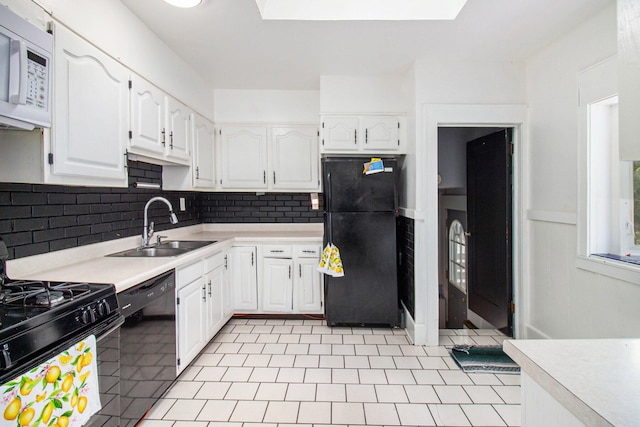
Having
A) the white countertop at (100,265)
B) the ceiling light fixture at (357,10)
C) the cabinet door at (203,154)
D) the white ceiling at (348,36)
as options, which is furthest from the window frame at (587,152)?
the cabinet door at (203,154)

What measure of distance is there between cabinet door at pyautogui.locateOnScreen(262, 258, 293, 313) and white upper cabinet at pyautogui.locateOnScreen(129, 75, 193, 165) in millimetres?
1272

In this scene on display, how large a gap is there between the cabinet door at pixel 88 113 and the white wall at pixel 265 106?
5.37 ft

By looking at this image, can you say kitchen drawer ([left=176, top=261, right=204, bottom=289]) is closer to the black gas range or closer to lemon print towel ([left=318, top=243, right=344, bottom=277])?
the black gas range

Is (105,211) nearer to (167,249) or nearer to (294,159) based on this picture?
(167,249)

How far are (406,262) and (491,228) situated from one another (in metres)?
0.88

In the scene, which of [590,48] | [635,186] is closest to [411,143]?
[590,48]

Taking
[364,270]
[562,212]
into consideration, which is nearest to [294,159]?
[364,270]

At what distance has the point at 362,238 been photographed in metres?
3.11

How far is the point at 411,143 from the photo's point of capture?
302 centimetres

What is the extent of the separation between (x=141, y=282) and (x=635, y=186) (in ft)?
9.52

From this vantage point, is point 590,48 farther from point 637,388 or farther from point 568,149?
point 637,388

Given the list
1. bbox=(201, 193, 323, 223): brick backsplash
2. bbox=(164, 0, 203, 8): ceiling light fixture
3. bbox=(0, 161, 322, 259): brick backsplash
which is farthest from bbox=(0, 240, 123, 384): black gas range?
bbox=(201, 193, 323, 223): brick backsplash

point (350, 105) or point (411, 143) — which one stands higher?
point (350, 105)

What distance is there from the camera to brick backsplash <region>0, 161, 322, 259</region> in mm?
1651
